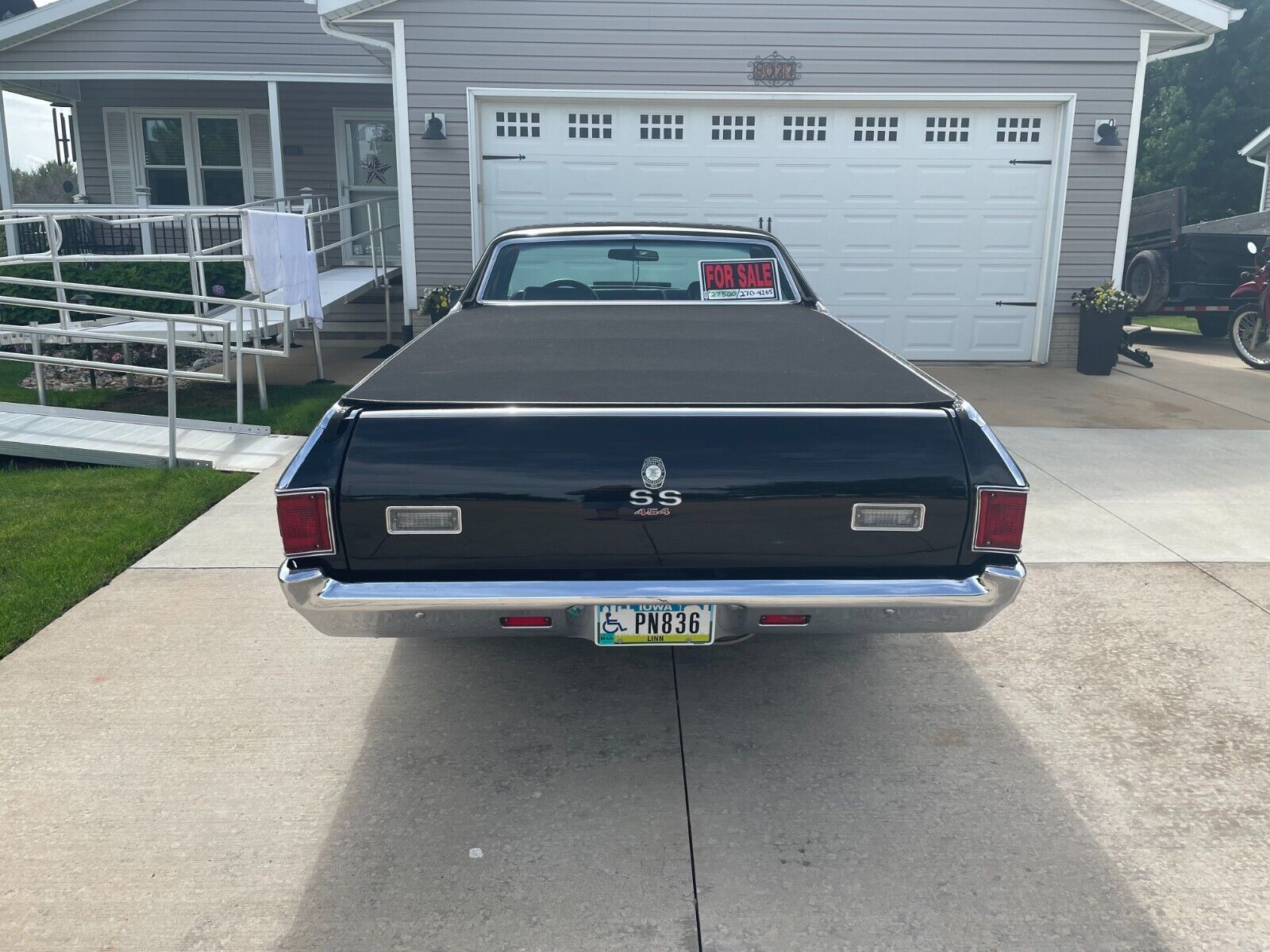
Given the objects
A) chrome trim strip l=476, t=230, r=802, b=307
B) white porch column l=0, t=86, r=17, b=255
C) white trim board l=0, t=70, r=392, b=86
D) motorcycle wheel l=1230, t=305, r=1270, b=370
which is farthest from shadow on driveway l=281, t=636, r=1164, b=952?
white porch column l=0, t=86, r=17, b=255

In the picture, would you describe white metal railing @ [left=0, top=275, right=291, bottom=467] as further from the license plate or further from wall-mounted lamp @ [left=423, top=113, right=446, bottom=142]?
the license plate

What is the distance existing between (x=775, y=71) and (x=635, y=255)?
595cm

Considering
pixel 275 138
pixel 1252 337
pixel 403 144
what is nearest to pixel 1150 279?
pixel 1252 337

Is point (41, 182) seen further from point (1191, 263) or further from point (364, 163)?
point (1191, 263)

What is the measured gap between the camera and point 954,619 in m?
2.93

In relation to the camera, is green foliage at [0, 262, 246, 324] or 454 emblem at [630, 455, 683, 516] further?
green foliage at [0, 262, 246, 324]

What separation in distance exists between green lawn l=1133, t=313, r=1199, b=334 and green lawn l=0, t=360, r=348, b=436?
551 inches

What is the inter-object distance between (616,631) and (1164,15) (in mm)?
10190

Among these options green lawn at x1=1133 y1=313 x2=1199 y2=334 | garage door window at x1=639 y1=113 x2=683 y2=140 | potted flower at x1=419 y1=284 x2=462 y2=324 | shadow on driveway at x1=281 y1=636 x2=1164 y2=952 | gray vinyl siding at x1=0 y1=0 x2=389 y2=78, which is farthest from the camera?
green lawn at x1=1133 y1=313 x2=1199 y2=334

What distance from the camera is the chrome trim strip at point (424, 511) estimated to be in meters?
2.83

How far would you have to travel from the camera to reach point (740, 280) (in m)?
5.19

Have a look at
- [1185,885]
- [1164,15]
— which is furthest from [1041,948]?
[1164,15]

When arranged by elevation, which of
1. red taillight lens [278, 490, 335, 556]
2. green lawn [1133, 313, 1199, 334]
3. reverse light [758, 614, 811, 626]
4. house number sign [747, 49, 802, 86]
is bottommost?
green lawn [1133, 313, 1199, 334]

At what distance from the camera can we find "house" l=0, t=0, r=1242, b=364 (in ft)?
33.3
